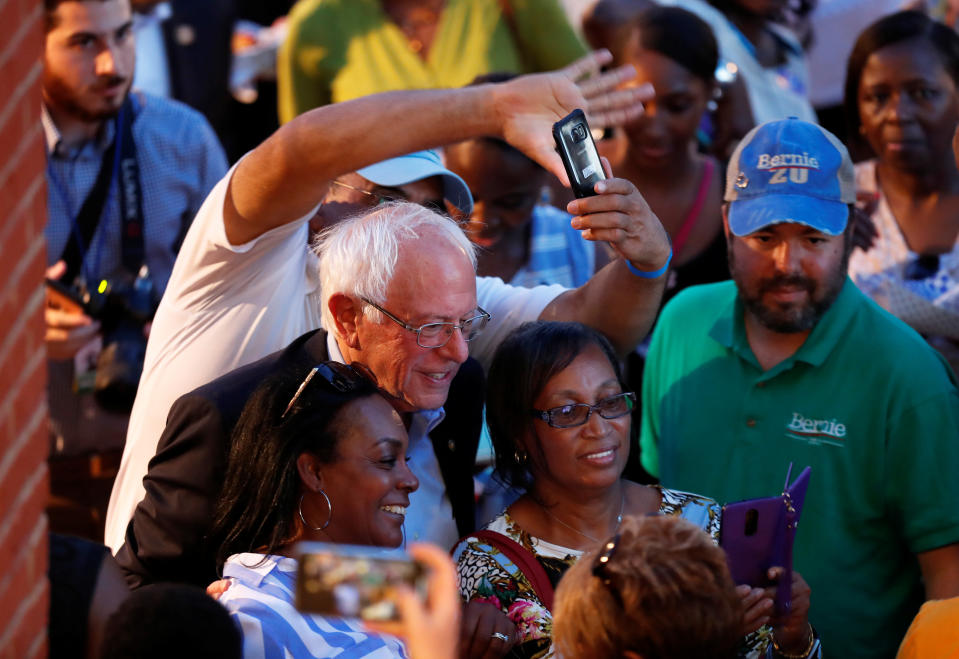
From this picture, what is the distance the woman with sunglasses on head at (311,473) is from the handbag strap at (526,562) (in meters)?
0.26

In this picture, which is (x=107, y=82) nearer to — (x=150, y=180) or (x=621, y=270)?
(x=150, y=180)

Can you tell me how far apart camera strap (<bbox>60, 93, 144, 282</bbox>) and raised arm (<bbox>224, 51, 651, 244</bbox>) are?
1410mm

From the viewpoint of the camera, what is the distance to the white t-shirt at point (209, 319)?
3.18 m

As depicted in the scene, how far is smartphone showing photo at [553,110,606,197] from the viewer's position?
114 inches

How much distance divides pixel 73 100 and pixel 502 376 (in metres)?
2.32

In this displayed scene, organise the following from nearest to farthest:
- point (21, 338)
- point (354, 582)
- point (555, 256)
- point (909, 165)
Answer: point (354, 582) → point (21, 338) → point (909, 165) → point (555, 256)

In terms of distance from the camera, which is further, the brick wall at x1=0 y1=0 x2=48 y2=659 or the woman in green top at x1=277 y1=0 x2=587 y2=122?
the woman in green top at x1=277 y1=0 x2=587 y2=122

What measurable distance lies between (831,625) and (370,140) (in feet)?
5.91

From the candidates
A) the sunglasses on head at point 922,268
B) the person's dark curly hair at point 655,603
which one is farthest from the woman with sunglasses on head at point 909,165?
the person's dark curly hair at point 655,603

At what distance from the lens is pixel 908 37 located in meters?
4.30

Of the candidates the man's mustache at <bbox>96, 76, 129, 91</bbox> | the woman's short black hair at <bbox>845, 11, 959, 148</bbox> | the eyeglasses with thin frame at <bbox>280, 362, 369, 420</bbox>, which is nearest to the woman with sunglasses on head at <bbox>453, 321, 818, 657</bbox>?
the eyeglasses with thin frame at <bbox>280, 362, 369, 420</bbox>

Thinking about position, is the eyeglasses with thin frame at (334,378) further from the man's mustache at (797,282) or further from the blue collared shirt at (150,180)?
the blue collared shirt at (150,180)

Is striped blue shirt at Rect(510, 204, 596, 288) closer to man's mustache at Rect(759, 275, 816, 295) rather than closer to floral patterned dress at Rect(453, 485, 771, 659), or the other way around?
man's mustache at Rect(759, 275, 816, 295)

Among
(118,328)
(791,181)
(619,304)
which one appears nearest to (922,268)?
(791,181)
